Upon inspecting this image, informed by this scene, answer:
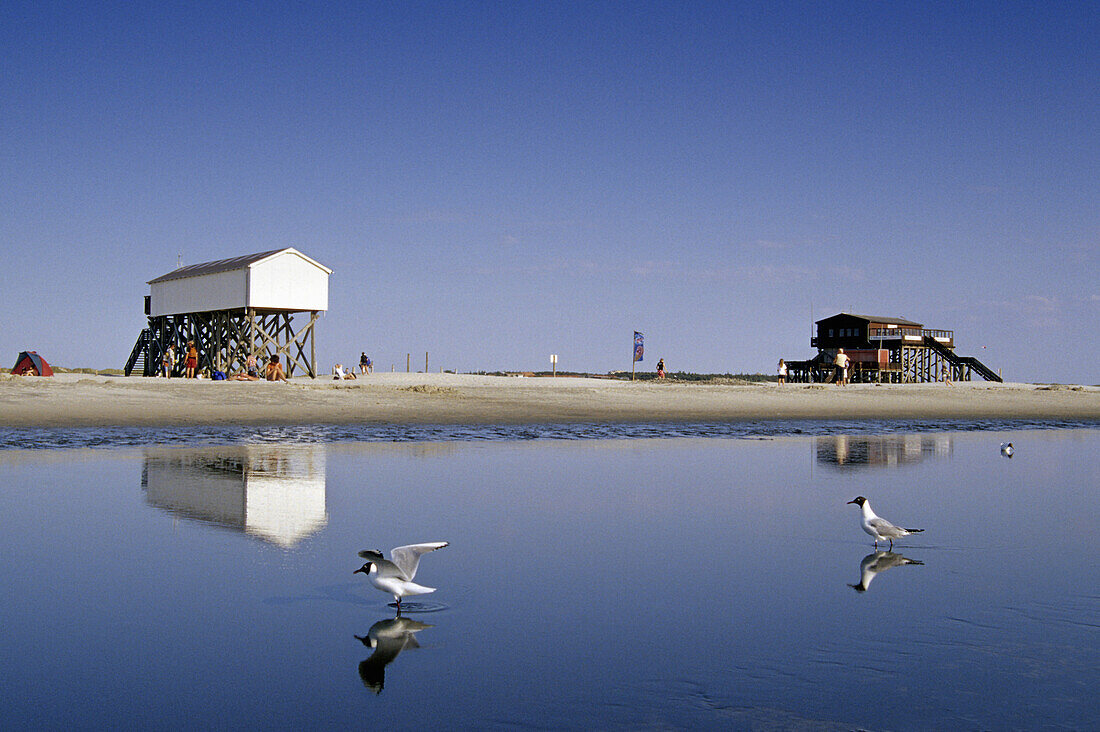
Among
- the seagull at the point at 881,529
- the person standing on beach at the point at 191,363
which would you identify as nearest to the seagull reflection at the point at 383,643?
the seagull at the point at 881,529

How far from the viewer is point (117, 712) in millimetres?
4387

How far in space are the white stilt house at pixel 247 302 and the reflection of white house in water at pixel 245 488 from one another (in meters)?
27.2

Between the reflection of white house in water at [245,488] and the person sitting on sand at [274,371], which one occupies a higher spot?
the person sitting on sand at [274,371]

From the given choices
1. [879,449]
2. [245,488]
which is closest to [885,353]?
[879,449]

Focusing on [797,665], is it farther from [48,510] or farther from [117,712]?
[48,510]

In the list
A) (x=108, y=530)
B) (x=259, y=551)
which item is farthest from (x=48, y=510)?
(x=259, y=551)

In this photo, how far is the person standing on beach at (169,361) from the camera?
43.6m

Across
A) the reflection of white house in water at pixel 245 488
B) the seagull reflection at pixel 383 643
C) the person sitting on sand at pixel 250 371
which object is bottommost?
the seagull reflection at pixel 383 643

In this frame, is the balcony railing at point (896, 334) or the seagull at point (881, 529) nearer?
the seagull at point (881, 529)

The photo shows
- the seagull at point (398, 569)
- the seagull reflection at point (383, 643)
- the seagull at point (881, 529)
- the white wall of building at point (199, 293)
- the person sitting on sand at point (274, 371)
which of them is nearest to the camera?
the seagull reflection at point (383, 643)

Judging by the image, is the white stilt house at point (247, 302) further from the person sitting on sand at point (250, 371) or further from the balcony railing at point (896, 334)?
the balcony railing at point (896, 334)

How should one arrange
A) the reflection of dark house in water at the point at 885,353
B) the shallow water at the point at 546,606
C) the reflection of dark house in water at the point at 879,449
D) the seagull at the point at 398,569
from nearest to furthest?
the shallow water at the point at 546,606, the seagull at the point at 398,569, the reflection of dark house in water at the point at 879,449, the reflection of dark house in water at the point at 885,353

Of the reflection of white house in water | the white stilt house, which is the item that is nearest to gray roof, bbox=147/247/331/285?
the white stilt house

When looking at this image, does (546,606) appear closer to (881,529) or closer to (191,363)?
(881,529)
